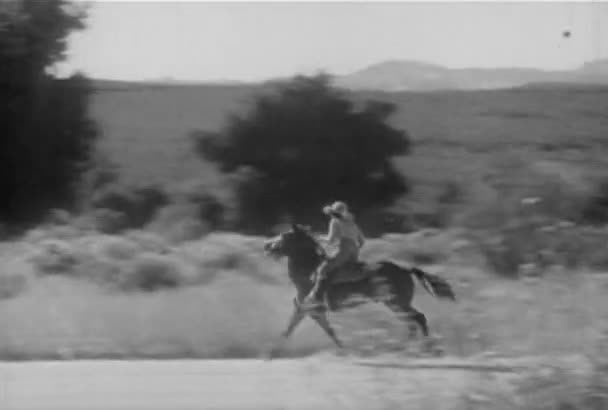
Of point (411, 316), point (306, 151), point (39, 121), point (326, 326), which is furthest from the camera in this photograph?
point (306, 151)

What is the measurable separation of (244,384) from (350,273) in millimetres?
1906

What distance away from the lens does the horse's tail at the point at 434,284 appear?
10.3 metres

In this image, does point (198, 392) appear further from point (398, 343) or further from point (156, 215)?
point (156, 215)

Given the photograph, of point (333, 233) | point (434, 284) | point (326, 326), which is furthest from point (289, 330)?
point (434, 284)

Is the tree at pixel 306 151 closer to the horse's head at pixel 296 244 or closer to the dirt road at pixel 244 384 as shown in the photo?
the horse's head at pixel 296 244

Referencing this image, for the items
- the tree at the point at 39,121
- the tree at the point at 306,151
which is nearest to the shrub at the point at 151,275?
the tree at the point at 306,151

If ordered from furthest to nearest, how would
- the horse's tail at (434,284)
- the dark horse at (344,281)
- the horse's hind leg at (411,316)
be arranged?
1. the horse's tail at (434,284)
2. the dark horse at (344,281)
3. the horse's hind leg at (411,316)

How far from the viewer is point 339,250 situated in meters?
10.8

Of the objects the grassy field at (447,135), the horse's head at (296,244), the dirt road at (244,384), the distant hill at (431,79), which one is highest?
the distant hill at (431,79)

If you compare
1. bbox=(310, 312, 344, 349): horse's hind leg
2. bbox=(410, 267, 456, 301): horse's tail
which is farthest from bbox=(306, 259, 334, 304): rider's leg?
bbox=(410, 267, 456, 301): horse's tail

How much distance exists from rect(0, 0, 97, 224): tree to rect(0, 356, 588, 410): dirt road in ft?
17.3

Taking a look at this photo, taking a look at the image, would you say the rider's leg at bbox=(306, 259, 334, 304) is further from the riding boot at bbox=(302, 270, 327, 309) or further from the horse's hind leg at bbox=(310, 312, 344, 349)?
the horse's hind leg at bbox=(310, 312, 344, 349)

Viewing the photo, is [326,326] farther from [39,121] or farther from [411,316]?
[39,121]

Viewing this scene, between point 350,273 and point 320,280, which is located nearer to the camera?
point 350,273
